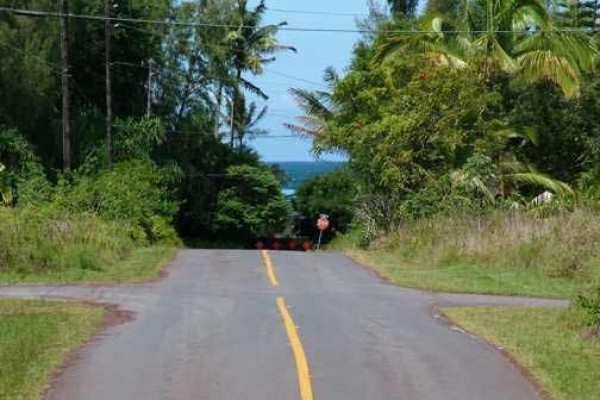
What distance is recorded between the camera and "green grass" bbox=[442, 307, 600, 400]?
32.5 feet

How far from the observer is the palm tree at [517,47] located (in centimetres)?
3691

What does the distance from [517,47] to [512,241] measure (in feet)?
49.3

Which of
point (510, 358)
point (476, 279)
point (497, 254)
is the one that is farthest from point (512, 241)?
point (510, 358)

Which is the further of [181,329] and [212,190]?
[212,190]

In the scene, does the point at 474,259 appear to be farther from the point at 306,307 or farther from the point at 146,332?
the point at 146,332

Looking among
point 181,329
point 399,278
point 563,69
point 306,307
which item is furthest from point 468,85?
point 181,329

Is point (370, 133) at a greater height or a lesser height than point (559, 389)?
greater

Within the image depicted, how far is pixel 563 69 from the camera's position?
1435 inches

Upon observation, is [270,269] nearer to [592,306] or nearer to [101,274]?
[101,274]

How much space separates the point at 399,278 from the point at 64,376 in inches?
511

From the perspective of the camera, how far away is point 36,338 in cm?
1227

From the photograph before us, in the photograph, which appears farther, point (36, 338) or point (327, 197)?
point (327, 197)

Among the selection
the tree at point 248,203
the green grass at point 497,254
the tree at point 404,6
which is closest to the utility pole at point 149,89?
the tree at point 248,203

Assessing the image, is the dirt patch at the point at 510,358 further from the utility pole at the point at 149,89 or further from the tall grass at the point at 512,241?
the utility pole at the point at 149,89
